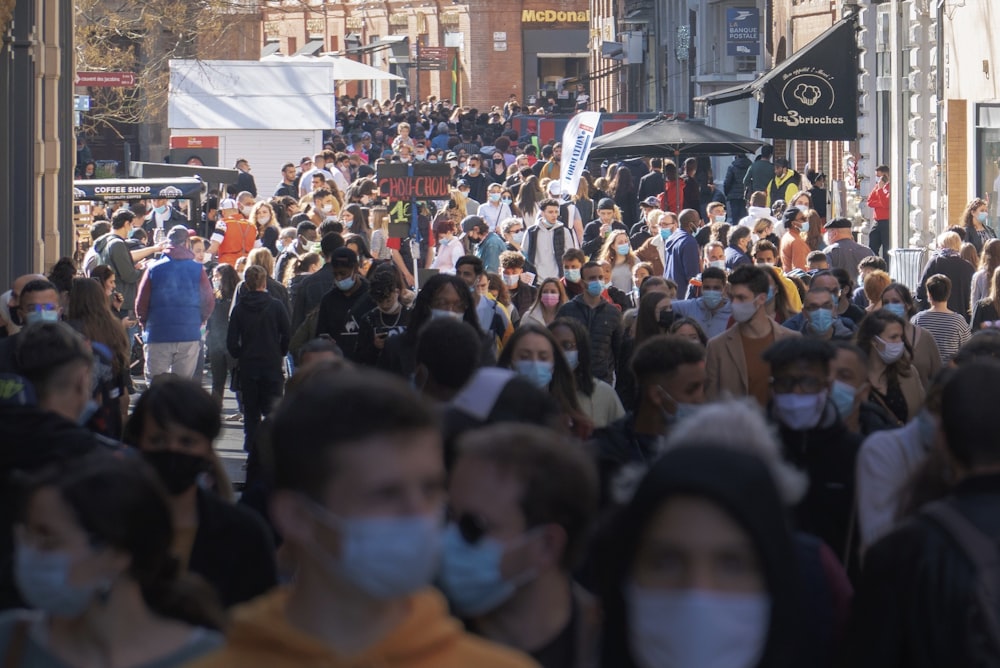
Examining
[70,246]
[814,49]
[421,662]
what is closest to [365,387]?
[421,662]

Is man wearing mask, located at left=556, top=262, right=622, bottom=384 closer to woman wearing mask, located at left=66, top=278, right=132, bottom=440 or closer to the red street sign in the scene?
woman wearing mask, located at left=66, top=278, right=132, bottom=440

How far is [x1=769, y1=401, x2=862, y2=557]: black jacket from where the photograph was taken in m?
5.48

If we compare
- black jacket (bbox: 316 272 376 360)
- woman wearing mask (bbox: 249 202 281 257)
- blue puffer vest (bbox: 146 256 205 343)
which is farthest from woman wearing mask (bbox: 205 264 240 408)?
woman wearing mask (bbox: 249 202 281 257)

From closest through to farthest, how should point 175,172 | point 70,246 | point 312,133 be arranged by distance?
point 70,246 → point 175,172 → point 312,133

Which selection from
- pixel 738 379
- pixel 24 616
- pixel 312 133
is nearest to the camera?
pixel 24 616

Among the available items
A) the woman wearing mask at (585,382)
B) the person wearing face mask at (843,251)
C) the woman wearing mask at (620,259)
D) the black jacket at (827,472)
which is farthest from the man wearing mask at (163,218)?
the black jacket at (827,472)

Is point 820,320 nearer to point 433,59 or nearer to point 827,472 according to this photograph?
point 827,472

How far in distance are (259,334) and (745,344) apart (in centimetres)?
510

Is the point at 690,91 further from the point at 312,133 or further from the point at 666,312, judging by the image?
the point at 666,312

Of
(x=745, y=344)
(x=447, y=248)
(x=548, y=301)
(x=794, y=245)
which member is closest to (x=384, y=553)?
(x=745, y=344)

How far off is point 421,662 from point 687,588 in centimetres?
54

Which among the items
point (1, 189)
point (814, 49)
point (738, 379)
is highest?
point (814, 49)

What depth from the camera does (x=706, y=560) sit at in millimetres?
2938

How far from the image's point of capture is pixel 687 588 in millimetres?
2941
